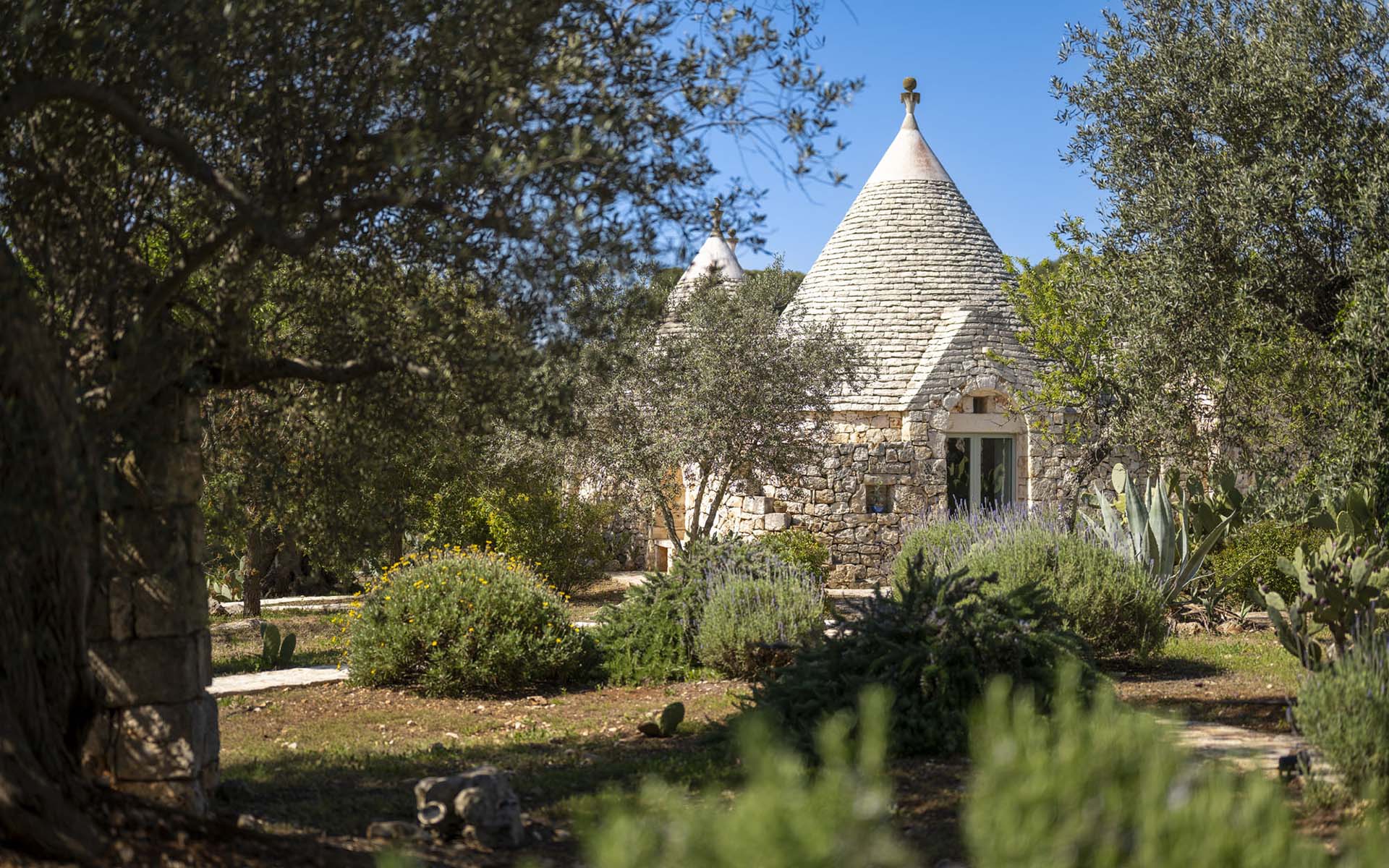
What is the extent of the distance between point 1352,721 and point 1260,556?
8.95 metres

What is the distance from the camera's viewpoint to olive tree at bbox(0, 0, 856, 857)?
426 centimetres

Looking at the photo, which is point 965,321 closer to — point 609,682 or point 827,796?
point 609,682

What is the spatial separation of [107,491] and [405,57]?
7.21ft

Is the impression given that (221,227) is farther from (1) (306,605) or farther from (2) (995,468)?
(2) (995,468)

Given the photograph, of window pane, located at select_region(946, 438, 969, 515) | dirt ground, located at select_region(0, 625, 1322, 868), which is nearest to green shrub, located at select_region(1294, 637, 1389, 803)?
dirt ground, located at select_region(0, 625, 1322, 868)

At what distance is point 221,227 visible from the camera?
497 centimetres

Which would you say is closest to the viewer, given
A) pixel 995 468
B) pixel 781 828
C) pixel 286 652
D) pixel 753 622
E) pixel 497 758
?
pixel 781 828

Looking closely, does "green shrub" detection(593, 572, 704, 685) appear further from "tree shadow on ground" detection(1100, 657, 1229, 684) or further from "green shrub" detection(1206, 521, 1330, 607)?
"green shrub" detection(1206, 521, 1330, 607)

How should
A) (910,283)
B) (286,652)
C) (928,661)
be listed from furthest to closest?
(910,283), (286,652), (928,661)

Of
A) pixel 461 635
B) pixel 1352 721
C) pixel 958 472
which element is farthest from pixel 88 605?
pixel 958 472

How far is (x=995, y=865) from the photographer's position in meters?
2.56

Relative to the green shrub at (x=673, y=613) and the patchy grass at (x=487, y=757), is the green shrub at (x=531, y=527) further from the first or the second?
the patchy grass at (x=487, y=757)

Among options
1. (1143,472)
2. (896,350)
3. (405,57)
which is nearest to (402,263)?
(405,57)

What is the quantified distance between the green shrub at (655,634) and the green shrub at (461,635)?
0.33 meters
